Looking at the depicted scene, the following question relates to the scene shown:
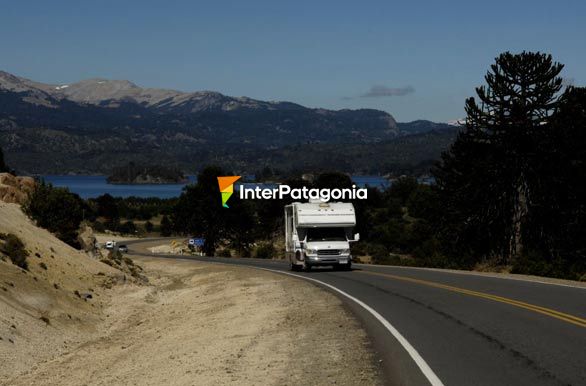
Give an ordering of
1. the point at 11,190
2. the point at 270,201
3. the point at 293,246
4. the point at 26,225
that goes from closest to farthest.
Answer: the point at 26,225 → the point at 293,246 → the point at 11,190 → the point at 270,201

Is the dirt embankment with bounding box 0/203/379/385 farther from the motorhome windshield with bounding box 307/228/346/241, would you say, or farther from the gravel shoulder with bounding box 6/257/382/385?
the motorhome windshield with bounding box 307/228/346/241

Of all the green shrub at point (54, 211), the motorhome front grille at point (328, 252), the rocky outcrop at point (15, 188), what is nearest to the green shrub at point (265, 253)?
the rocky outcrop at point (15, 188)

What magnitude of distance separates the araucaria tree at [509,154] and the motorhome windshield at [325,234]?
12535mm

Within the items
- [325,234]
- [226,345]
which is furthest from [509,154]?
[226,345]

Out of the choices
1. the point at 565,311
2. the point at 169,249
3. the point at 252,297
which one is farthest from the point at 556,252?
the point at 169,249

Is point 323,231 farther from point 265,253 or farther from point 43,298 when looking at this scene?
point 265,253

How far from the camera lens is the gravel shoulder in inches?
458

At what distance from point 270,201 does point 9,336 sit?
269 feet

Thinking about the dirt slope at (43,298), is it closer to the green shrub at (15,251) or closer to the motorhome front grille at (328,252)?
the green shrub at (15,251)

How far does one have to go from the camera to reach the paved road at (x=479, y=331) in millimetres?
10391

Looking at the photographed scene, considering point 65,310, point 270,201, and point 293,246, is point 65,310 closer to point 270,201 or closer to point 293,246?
point 293,246

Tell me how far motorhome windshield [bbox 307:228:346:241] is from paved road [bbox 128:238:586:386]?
941 cm

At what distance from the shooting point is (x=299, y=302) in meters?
22.0

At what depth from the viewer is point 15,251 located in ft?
84.3
